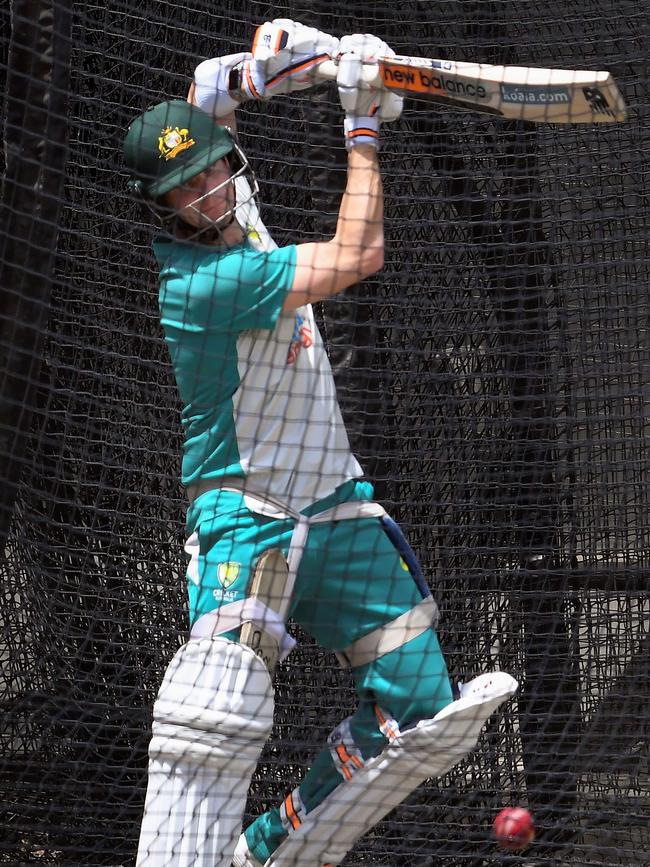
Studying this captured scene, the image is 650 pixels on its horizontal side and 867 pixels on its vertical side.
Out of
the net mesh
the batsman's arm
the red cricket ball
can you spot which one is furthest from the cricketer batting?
the net mesh

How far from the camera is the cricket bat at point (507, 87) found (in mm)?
2158

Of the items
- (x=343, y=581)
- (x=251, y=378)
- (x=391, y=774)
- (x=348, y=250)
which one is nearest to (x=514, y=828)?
(x=391, y=774)

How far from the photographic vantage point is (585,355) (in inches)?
119

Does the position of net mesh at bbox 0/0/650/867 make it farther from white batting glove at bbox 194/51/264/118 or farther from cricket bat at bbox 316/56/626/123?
cricket bat at bbox 316/56/626/123

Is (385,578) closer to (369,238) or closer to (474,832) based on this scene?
(369,238)

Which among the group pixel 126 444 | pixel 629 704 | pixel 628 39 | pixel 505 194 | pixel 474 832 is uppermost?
pixel 628 39

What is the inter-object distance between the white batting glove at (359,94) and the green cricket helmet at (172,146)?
197 millimetres

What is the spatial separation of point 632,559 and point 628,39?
1145mm

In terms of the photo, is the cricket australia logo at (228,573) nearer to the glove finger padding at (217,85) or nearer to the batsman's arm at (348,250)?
the batsman's arm at (348,250)

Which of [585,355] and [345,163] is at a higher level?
[345,163]

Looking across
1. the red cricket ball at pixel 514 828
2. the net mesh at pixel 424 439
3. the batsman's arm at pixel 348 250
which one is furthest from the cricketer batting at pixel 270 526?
the net mesh at pixel 424 439

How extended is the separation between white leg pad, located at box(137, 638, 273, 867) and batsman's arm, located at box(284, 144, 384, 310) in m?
0.56

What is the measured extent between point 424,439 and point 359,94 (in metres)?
1.09

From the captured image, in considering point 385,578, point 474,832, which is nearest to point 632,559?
point 474,832
